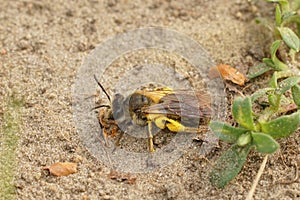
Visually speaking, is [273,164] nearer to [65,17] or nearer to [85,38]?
[85,38]


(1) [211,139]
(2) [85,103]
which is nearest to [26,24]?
(2) [85,103]

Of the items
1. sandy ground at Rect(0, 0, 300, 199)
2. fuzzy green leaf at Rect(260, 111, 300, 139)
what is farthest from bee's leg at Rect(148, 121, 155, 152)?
fuzzy green leaf at Rect(260, 111, 300, 139)

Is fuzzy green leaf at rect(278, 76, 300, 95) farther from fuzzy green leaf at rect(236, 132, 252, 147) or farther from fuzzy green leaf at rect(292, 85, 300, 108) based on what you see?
fuzzy green leaf at rect(236, 132, 252, 147)

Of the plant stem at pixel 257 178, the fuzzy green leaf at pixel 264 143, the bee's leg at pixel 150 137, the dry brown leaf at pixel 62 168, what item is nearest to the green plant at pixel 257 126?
the fuzzy green leaf at pixel 264 143

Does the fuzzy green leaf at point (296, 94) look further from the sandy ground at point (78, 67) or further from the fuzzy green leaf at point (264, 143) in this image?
the fuzzy green leaf at point (264, 143)

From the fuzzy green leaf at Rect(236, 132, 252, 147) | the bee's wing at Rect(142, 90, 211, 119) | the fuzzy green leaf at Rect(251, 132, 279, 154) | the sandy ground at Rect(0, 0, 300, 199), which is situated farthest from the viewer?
the bee's wing at Rect(142, 90, 211, 119)

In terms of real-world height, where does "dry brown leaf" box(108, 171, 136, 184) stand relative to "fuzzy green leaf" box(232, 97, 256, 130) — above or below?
below

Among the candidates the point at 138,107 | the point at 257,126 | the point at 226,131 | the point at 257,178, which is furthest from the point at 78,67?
the point at 257,178
